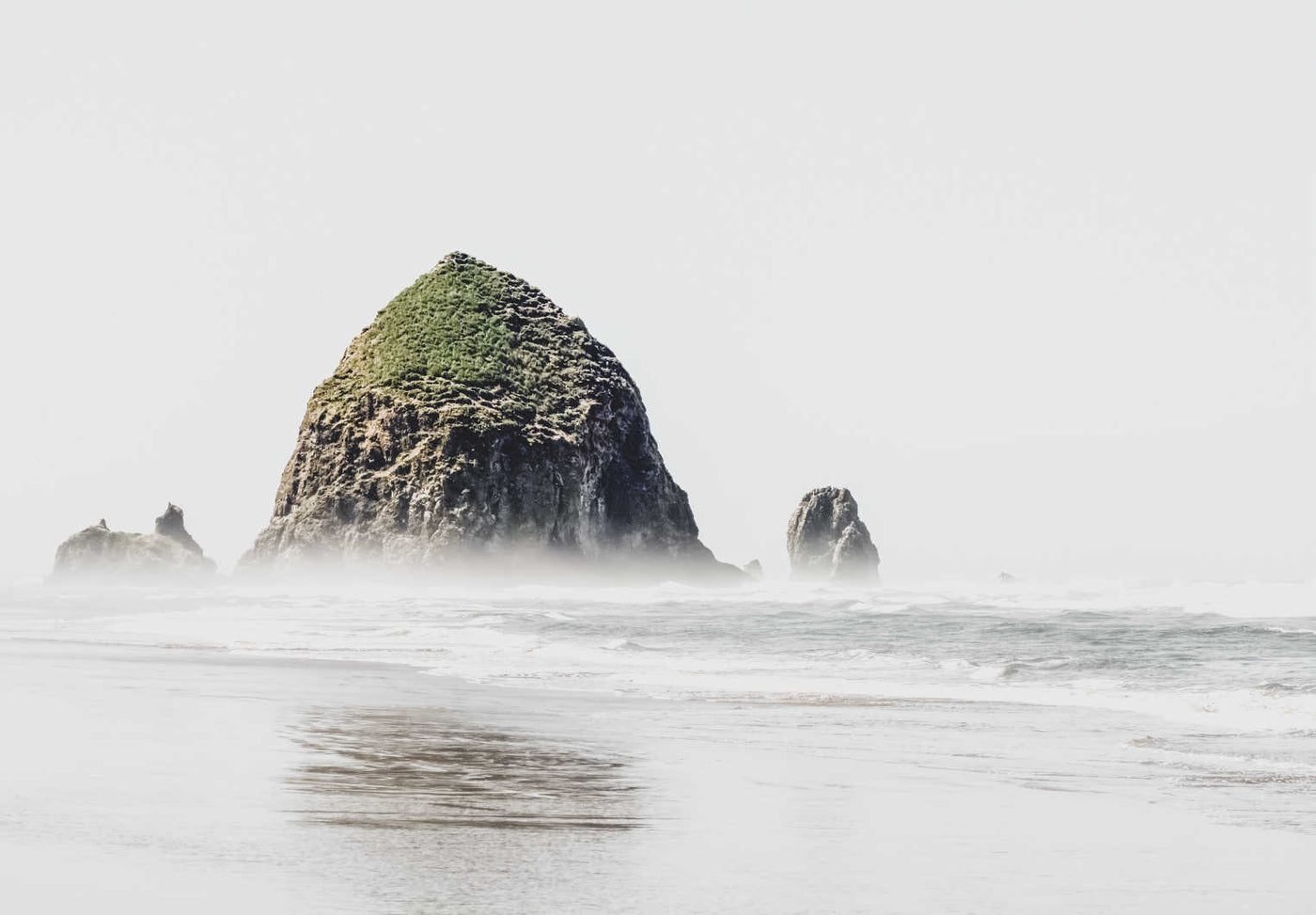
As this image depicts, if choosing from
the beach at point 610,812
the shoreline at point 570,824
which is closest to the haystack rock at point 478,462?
the beach at point 610,812

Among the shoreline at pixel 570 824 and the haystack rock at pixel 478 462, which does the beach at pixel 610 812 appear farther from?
the haystack rock at pixel 478 462

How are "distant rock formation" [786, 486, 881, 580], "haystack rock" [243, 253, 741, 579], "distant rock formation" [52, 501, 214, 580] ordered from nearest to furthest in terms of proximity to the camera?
"haystack rock" [243, 253, 741, 579]
"distant rock formation" [52, 501, 214, 580]
"distant rock formation" [786, 486, 881, 580]

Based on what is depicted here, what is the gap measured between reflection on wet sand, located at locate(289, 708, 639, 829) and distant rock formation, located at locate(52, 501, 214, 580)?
88.2 m

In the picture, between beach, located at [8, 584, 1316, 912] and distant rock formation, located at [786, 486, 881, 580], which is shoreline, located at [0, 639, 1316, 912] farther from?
distant rock formation, located at [786, 486, 881, 580]

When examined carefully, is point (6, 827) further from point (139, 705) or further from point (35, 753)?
point (139, 705)

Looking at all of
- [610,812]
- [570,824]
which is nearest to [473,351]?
[610,812]

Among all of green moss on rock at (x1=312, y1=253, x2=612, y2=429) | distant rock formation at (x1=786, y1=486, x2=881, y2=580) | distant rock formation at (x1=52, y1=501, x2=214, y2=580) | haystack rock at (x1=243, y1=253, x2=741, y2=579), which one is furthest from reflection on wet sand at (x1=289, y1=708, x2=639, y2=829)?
distant rock formation at (x1=786, y1=486, x2=881, y2=580)

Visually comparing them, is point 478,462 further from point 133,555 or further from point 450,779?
point 450,779

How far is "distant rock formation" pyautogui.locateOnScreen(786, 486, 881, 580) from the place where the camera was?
358 ft

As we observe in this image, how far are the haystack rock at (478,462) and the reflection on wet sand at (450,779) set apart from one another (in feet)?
247

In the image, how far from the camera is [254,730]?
14070 mm

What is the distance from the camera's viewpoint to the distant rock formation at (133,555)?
98.1 meters

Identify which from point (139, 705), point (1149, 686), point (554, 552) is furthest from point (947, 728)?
point (554, 552)

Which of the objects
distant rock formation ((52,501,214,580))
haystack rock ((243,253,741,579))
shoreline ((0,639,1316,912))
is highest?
haystack rock ((243,253,741,579))
